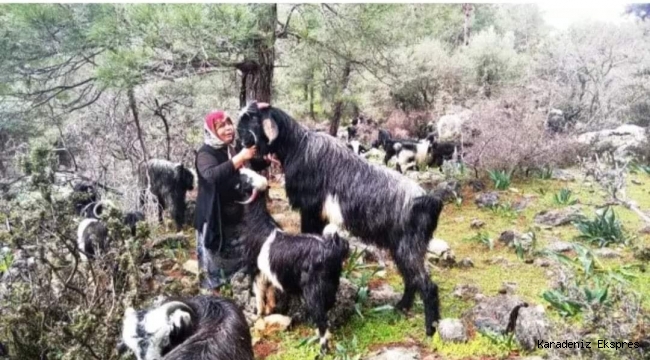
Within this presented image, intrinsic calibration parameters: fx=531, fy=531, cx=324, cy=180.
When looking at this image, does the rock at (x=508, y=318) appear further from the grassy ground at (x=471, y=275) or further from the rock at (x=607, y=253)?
the rock at (x=607, y=253)

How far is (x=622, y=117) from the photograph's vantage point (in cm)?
629

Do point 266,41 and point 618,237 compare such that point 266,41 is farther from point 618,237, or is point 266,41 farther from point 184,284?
point 618,237

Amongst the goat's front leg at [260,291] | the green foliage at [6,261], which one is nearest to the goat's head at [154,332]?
the goat's front leg at [260,291]

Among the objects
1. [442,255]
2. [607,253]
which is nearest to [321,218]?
[442,255]

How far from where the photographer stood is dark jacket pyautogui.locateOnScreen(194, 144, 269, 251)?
298cm

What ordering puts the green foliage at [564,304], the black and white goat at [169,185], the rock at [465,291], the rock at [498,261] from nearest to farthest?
the green foliage at [564,304], the rock at [465,291], the rock at [498,261], the black and white goat at [169,185]

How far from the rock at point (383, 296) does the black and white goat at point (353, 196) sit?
16 centimetres

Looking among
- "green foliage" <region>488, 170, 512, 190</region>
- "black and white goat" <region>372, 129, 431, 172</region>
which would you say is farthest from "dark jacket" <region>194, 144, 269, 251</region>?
"black and white goat" <region>372, 129, 431, 172</region>

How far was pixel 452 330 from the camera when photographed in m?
2.85

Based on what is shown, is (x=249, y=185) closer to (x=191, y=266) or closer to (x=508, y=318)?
(x=191, y=266)

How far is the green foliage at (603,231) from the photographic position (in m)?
4.25

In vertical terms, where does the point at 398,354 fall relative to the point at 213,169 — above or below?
below

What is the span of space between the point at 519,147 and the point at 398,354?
13.7 ft

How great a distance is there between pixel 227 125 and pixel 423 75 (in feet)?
20.5
